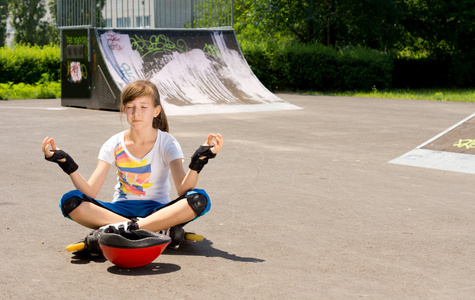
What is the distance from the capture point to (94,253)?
173 inches

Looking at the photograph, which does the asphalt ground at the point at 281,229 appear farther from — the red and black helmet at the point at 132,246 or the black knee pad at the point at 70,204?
the black knee pad at the point at 70,204

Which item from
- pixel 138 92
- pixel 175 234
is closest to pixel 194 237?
pixel 175 234

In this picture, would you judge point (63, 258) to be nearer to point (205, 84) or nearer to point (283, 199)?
Answer: point (283, 199)

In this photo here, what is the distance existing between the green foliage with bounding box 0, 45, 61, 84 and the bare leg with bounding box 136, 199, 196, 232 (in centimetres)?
2125

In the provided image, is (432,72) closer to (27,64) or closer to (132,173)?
(27,64)

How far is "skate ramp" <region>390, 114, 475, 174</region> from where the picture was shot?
336 inches

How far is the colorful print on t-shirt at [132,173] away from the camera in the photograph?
14.9 feet

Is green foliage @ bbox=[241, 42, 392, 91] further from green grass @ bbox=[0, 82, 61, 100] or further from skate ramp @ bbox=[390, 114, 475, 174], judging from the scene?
skate ramp @ bbox=[390, 114, 475, 174]

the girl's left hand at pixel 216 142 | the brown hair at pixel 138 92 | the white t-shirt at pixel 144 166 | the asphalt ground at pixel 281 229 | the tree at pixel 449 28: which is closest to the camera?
the asphalt ground at pixel 281 229

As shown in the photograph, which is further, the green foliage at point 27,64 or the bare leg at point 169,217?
the green foliage at point 27,64

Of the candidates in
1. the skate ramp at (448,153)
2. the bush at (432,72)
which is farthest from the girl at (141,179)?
the bush at (432,72)

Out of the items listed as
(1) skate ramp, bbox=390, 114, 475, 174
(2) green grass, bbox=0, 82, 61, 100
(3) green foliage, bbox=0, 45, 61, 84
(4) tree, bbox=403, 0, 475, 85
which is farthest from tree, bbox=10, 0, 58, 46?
(1) skate ramp, bbox=390, 114, 475, 174

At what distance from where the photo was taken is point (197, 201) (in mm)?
4344

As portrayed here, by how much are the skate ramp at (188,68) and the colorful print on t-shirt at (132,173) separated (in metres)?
10.6
